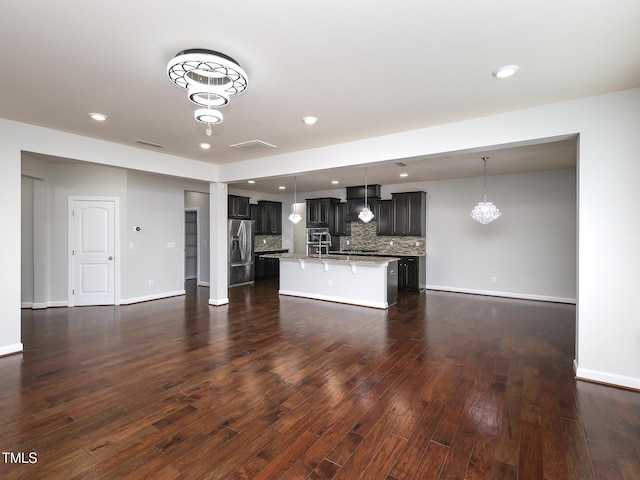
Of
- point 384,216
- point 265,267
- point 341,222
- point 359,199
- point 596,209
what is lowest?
point 265,267

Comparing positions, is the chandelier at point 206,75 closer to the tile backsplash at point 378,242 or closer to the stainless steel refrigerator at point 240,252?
the stainless steel refrigerator at point 240,252

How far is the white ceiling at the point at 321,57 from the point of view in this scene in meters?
1.89

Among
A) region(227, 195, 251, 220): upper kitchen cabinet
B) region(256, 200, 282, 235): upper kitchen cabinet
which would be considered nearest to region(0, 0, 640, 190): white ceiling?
region(227, 195, 251, 220): upper kitchen cabinet

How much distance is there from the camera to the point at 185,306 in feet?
20.3

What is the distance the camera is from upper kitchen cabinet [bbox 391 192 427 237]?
25.7 ft

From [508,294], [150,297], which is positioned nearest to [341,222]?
[508,294]

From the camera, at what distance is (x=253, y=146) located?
4.68m

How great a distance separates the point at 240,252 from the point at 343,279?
3350mm

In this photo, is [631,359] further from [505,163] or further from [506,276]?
[506,276]

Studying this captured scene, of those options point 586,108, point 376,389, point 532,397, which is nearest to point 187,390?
point 376,389

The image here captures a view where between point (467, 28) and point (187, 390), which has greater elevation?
point (467, 28)

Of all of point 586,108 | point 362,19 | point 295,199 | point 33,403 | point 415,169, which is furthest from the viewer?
point 295,199

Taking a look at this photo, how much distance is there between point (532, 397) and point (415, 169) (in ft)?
14.8

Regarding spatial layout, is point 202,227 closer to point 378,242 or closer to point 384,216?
point 378,242
